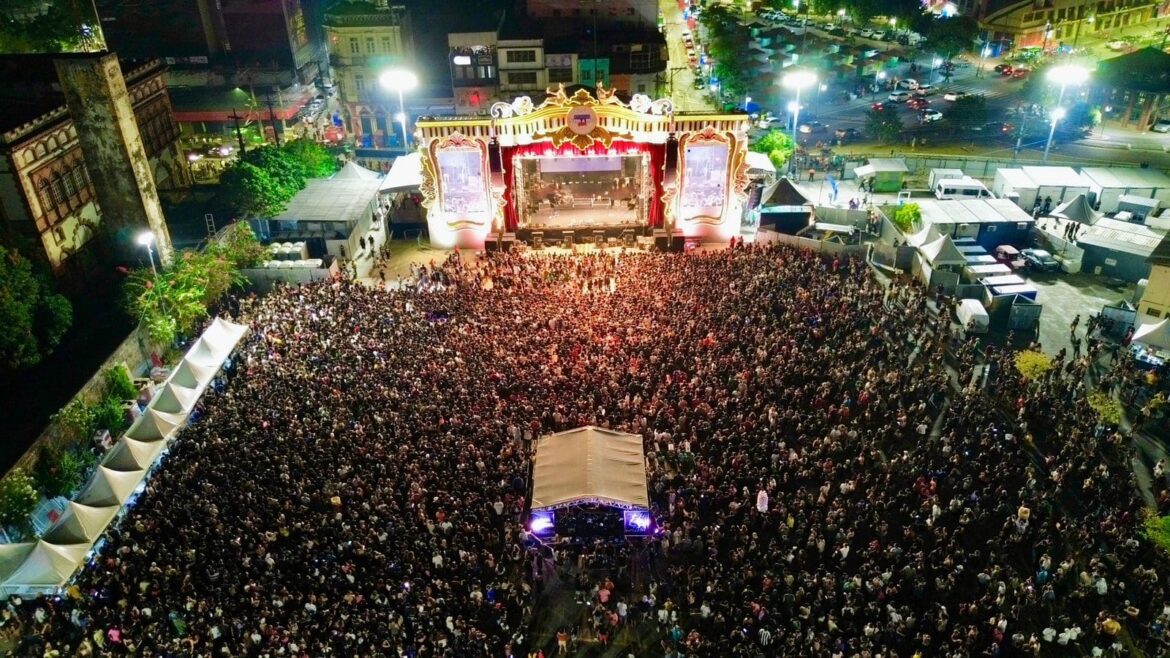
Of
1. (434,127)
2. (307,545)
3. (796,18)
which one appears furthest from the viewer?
(796,18)

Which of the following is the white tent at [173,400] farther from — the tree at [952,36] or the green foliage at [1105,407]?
the tree at [952,36]

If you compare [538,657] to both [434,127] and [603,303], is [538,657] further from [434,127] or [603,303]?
[434,127]

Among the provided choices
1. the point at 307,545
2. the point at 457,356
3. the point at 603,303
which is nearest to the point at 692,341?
the point at 603,303

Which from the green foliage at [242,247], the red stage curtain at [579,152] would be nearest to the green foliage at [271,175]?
the green foliage at [242,247]

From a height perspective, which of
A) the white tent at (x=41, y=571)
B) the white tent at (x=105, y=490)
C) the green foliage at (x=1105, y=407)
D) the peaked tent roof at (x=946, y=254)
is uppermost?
the peaked tent roof at (x=946, y=254)

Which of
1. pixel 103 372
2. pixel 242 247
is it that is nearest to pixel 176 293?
pixel 103 372
